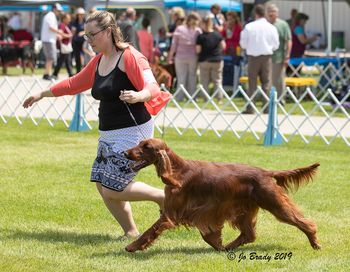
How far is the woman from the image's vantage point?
5930mm

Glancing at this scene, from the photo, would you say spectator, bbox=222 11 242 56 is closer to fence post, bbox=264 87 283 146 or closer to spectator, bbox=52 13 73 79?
spectator, bbox=52 13 73 79

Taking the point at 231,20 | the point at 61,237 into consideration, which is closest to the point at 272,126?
the point at 61,237

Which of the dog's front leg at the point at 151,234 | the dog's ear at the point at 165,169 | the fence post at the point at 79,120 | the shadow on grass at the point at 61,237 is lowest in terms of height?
the fence post at the point at 79,120

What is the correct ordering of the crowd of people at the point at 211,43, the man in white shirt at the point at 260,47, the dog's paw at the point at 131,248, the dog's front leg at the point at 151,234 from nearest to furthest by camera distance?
1. the dog's front leg at the point at 151,234
2. the dog's paw at the point at 131,248
3. the man in white shirt at the point at 260,47
4. the crowd of people at the point at 211,43

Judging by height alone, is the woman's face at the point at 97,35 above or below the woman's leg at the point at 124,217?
above

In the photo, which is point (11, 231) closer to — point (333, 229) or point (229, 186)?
point (229, 186)

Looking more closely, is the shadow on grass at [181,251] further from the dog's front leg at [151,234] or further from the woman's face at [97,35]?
the woman's face at [97,35]

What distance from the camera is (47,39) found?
69.4 feet

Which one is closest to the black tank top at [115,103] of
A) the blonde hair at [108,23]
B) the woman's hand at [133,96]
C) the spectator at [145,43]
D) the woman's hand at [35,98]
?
the blonde hair at [108,23]

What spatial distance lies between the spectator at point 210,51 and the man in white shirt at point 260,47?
156cm

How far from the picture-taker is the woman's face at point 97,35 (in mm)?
5902

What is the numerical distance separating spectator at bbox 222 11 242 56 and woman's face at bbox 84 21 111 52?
13250 millimetres

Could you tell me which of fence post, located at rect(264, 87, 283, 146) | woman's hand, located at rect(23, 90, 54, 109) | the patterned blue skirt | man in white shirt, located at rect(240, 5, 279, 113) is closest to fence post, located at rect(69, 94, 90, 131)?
fence post, located at rect(264, 87, 283, 146)

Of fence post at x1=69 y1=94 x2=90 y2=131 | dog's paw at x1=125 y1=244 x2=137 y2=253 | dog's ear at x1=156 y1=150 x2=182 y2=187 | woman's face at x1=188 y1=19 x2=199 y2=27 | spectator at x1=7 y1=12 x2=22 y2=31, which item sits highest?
dog's ear at x1=156 y1=150 x2=182 y2=187
